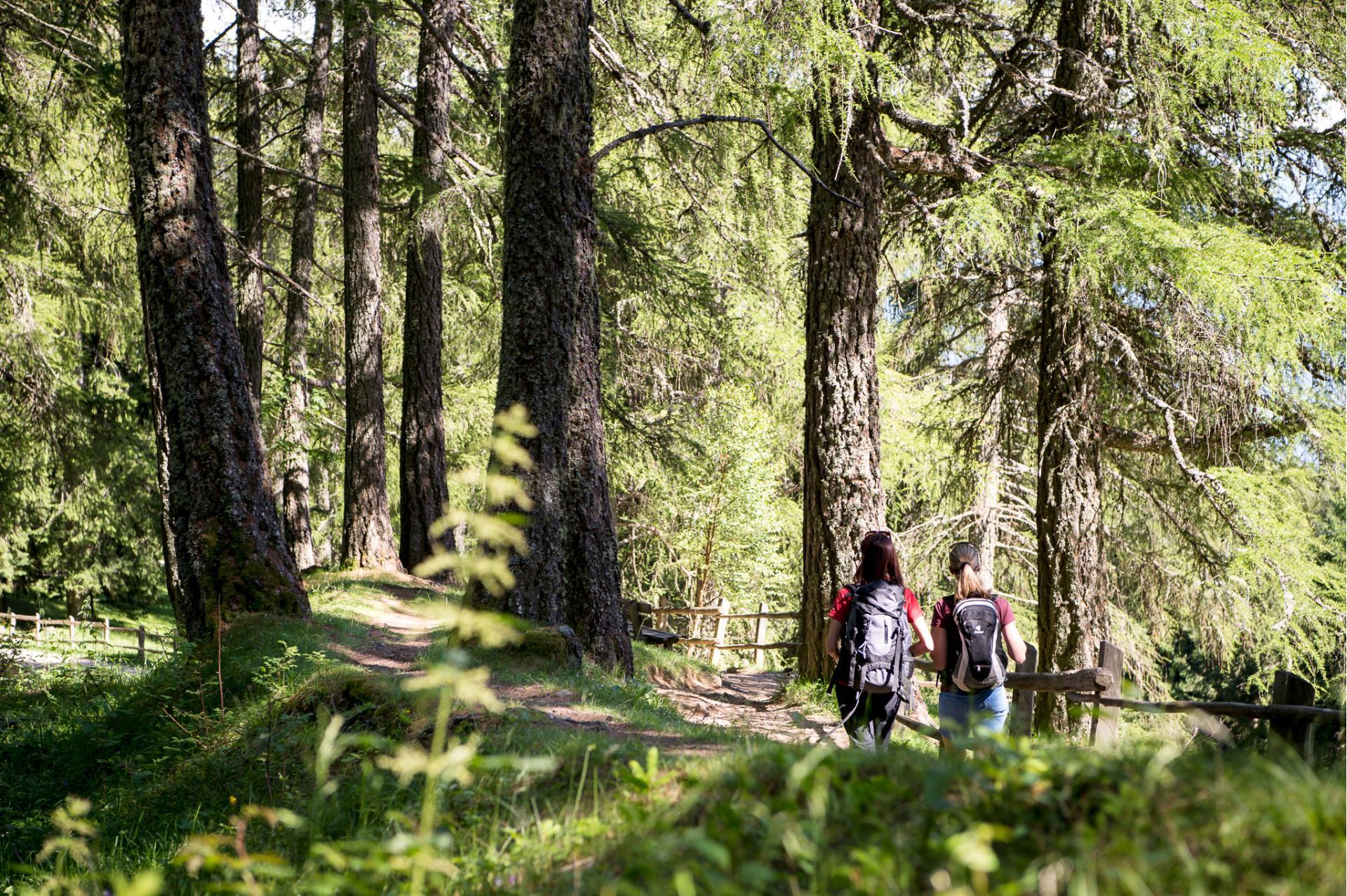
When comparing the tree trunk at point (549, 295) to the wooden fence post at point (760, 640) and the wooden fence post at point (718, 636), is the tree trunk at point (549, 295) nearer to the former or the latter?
the wooden fence post at point (760, 640)

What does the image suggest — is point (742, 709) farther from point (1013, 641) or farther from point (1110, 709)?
point (1013, 641)

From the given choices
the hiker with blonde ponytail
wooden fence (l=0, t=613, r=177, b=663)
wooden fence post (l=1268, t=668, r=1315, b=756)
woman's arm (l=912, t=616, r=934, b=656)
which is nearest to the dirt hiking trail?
woman's arm (l=912, t=616, r=934, b=656)

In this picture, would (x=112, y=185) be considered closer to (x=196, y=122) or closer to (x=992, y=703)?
(x=196, y=122)

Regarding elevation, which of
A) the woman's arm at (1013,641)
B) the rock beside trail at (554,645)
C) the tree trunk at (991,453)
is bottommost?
the rock beside trail at (554,645)

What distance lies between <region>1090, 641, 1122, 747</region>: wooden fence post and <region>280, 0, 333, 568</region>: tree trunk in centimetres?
1269

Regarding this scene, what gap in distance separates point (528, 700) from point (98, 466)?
1594cm

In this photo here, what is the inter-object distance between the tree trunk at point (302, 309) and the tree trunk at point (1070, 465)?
11397 mm

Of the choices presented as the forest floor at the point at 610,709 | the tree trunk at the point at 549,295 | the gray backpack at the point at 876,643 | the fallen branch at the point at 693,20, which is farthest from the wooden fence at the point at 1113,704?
the fallen branch at the point at 693,20

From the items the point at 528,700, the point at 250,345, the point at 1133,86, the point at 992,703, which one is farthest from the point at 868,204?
the point at 250,345

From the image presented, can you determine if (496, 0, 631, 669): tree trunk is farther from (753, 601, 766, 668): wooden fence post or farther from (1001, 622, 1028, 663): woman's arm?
(753, 601, 766, 668): wooden fence post

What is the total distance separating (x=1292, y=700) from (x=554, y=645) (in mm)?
4534

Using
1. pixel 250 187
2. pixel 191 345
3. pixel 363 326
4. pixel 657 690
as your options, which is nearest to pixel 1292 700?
pixel 657 690

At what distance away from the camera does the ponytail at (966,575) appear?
6.11 meters

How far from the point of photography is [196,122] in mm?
8062
